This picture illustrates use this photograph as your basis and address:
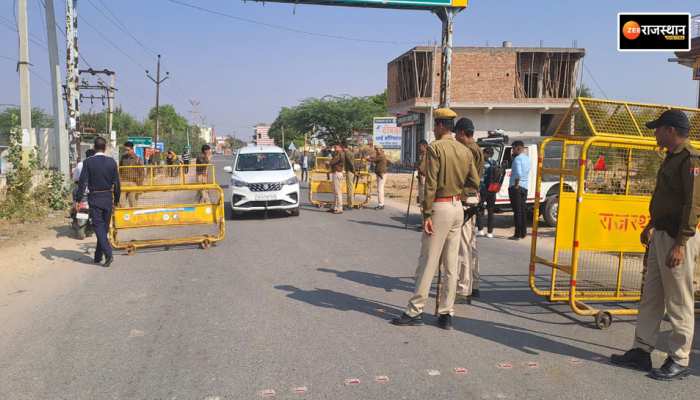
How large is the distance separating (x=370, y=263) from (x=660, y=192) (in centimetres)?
477

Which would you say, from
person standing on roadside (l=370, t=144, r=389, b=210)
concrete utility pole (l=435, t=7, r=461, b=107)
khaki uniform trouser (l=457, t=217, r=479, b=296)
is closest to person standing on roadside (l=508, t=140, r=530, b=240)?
khaki uniform trouser (l=457, t=217, r=479, b=296)

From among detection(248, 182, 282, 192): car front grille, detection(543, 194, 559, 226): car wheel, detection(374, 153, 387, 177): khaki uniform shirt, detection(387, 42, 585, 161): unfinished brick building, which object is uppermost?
detection(387, 42, 585, 161): unfinished brick building

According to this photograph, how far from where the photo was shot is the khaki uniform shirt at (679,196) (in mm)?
3979

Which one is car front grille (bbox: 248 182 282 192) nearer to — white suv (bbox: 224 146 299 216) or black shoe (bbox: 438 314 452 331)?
white suv (bbox: 224 146 299 216)

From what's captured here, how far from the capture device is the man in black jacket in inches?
325

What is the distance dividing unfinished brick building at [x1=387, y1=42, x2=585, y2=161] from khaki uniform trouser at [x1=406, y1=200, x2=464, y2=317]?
3389 centimetres

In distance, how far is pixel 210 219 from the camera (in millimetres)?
9961

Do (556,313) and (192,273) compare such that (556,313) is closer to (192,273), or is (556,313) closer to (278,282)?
(278,282)

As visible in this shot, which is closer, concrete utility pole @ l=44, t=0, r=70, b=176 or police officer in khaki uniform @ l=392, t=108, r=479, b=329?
police officer in khaki uniform @ l=392, t=108, r=479, b=329

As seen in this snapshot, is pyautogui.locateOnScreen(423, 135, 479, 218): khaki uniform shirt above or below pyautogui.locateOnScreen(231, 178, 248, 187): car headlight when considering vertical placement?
above

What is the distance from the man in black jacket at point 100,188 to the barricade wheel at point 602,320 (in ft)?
22.2

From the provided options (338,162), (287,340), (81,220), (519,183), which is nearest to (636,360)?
(287,340)

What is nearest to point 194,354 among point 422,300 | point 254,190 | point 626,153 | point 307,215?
point 422,300

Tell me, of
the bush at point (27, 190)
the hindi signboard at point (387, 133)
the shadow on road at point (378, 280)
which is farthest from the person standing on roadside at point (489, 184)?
the hindi signboard at point (387, 133)
